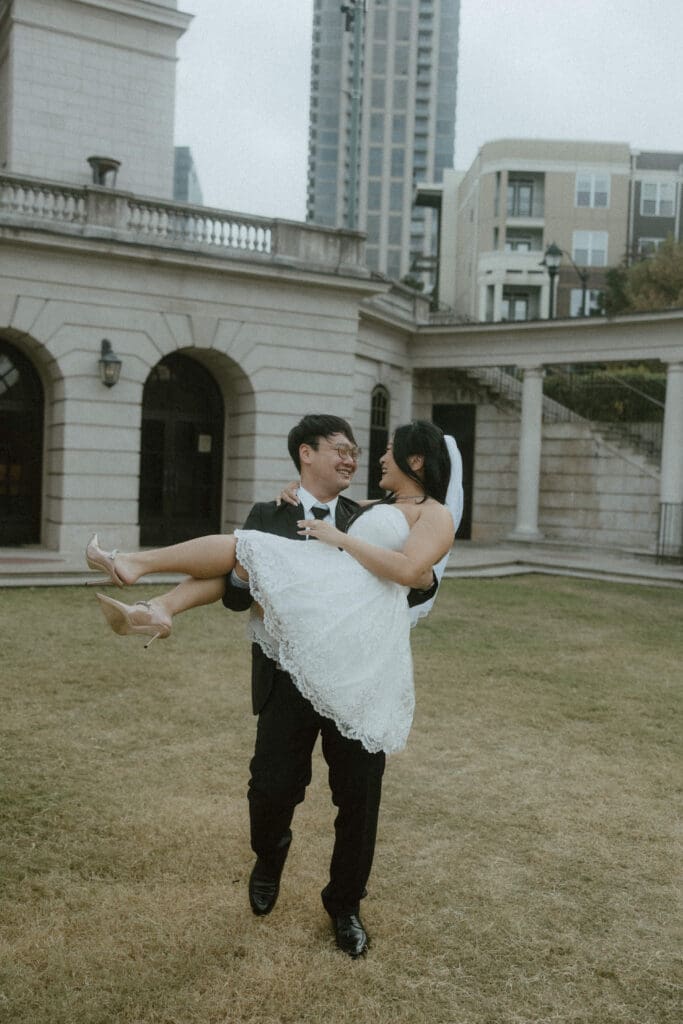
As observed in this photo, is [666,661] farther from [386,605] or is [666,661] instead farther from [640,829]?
[386,605]

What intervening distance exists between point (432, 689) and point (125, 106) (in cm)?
1614

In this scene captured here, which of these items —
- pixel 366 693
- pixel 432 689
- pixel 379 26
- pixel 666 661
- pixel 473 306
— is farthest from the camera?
pixel 379 26

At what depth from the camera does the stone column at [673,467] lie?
19984 millimetres

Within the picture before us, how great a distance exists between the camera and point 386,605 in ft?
11.9

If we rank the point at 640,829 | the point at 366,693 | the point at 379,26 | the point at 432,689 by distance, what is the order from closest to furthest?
the point at 366,693 < the point at 640,829 < the point at 432,689 < the point at 379,26

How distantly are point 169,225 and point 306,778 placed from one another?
1493 centimetres

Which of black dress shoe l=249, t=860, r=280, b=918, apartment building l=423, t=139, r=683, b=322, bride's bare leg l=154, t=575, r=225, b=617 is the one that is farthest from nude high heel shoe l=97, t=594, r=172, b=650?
→ apartment building l=423, t=139, r=683, b=322

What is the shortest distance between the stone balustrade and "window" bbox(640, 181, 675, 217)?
42.7m

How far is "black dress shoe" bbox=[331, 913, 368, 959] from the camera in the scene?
12.2 ft

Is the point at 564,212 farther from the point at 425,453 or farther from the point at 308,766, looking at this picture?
the point at 308,766

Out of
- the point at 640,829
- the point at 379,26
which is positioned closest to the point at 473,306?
the point at 640,829

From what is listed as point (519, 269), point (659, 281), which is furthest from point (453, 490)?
point (519, 269)

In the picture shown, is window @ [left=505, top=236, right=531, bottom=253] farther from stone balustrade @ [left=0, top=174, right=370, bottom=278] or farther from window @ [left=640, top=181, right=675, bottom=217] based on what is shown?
stone balustrade @ [left=0, top=174, right=370, bottom=278]

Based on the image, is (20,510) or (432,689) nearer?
(432,689)
